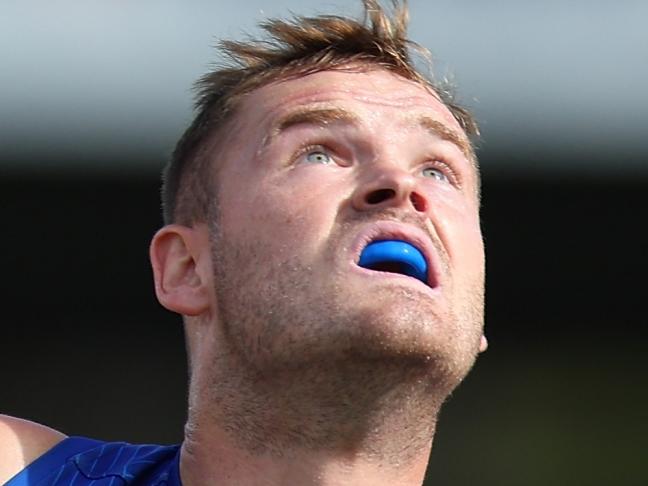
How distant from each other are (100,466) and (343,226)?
1.05 meters

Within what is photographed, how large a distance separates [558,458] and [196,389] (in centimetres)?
564

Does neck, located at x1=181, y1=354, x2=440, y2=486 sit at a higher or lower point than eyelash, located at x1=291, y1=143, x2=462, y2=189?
lower

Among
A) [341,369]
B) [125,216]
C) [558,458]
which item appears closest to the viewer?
[341,369]

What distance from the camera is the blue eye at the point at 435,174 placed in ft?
11.2

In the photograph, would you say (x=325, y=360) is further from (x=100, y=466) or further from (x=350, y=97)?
(x=100, y=466)

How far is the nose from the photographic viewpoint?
3.17 metres

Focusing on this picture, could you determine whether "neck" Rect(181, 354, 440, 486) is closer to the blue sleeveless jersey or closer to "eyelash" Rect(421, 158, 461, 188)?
the blue sleeveless jersey

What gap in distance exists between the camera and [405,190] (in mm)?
3182

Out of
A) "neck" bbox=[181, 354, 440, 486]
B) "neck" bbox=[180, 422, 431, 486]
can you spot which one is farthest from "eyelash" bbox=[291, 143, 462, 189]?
"neck" bbox=[180, 422, 431, 486]

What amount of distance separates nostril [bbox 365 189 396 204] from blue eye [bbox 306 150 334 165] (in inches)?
7.1

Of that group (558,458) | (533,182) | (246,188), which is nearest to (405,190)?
(246,188)

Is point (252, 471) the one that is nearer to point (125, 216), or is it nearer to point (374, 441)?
point (374, 441)

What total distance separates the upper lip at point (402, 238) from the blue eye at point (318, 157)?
0.90 feet

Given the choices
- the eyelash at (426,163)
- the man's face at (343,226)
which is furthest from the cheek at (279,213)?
the eyelash at (426,163)
